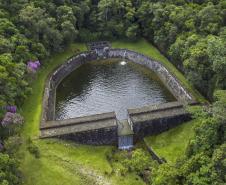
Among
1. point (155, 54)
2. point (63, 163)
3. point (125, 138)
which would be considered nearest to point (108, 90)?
point (125, 138)

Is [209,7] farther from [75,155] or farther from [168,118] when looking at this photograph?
[75,155]

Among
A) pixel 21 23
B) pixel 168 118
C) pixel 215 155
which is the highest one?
pixel 21 23

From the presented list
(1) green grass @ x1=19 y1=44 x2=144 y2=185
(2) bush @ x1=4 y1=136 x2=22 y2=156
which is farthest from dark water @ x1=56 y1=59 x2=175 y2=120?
(2) bush @ x1=4 y1=136 x2=22 y2=156

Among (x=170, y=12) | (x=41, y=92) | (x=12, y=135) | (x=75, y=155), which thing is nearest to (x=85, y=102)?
(x=41, y=92)

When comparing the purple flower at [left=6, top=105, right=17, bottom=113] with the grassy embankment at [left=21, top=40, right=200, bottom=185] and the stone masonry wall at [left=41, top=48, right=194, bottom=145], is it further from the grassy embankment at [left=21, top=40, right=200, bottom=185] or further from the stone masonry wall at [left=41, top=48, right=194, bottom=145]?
the stone masonry wall at [left=41, top=48, right=194, bottom=145]

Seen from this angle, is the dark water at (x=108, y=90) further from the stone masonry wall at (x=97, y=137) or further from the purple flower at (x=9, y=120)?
the purple flower at (x=9, y=120)
